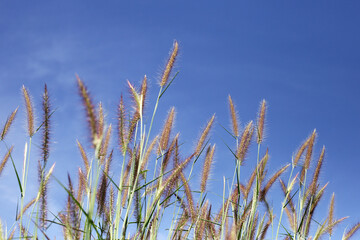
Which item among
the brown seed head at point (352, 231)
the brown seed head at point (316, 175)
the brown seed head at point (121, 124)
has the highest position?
the brown seed head at point (316, 175)

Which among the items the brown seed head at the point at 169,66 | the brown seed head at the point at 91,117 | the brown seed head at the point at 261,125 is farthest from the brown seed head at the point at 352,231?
the brown seed head at the point at 91,117

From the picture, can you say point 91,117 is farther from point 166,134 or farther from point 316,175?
point 316,175

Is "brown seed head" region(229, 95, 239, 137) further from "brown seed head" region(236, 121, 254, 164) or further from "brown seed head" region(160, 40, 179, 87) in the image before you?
"brown seed head" region(160, 40, 179, 87)

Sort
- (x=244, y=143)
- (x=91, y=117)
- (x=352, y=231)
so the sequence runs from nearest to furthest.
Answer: (x=91, y=117) → (x=244, y=143) → (x=352, y=231)

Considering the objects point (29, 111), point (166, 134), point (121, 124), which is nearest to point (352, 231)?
point (166, 134)

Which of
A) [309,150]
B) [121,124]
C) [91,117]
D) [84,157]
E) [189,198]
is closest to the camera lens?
[91,117]

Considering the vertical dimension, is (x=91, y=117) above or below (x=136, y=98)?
below

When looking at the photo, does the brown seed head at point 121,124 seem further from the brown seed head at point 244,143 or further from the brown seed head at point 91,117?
the brown seed head at point 244,143

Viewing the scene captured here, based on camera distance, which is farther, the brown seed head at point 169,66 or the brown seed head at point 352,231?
the brown seed head at point 352,231

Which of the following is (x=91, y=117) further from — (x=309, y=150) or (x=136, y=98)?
(x=309, y=150)

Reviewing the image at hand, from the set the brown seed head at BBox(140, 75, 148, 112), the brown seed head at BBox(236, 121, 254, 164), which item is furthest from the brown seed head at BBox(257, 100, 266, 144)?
the brown seed head at BBox(140, 75, 148, 112)

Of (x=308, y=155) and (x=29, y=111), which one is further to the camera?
(x=308, y=155)

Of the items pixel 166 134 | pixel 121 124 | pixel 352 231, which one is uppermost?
pixel 166 134

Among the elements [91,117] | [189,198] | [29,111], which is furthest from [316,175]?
[91,117]
